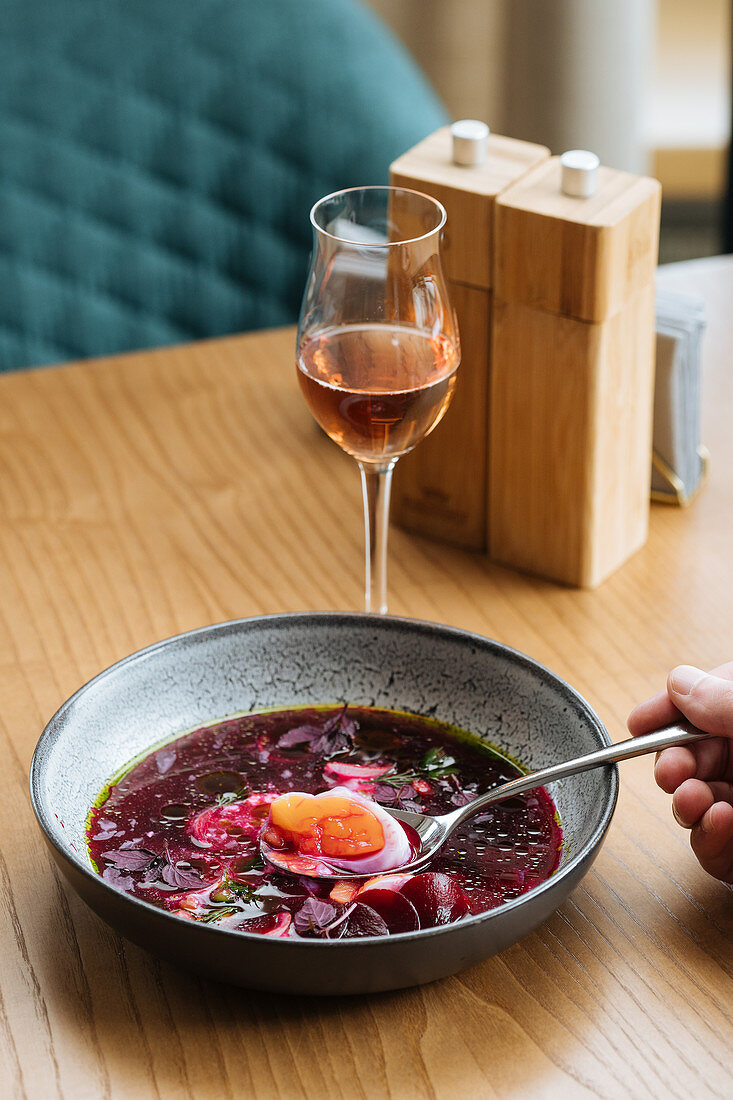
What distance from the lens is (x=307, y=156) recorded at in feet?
6.16

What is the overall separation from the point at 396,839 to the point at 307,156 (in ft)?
4.43

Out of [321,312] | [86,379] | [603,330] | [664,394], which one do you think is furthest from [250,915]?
[86,379]

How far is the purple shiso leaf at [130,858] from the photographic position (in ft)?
2.45

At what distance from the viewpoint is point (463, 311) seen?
1057mm

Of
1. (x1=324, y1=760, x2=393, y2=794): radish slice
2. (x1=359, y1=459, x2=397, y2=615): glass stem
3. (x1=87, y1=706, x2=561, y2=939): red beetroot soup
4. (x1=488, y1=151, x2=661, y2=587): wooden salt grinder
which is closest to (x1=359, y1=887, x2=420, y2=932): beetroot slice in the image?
(x1=87, y1=706, x2=561, y2=939): red beetroot soup

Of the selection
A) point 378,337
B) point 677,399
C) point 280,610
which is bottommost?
point 280,610

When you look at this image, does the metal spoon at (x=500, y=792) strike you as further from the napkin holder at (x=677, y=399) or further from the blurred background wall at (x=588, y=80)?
the blurred background wall at (x=588, y=80)

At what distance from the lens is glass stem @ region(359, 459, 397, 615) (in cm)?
95

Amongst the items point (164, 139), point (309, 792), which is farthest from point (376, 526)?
point (164, 139)

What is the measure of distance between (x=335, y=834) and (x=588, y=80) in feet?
7.31

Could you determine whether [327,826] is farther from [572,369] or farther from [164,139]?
[164,139]

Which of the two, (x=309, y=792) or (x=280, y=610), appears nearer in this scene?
(x=309, y=792)

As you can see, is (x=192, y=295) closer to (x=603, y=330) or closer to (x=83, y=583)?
(x=83, y=583)

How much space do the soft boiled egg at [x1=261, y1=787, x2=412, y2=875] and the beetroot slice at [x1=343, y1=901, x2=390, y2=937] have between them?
0.12 ft
